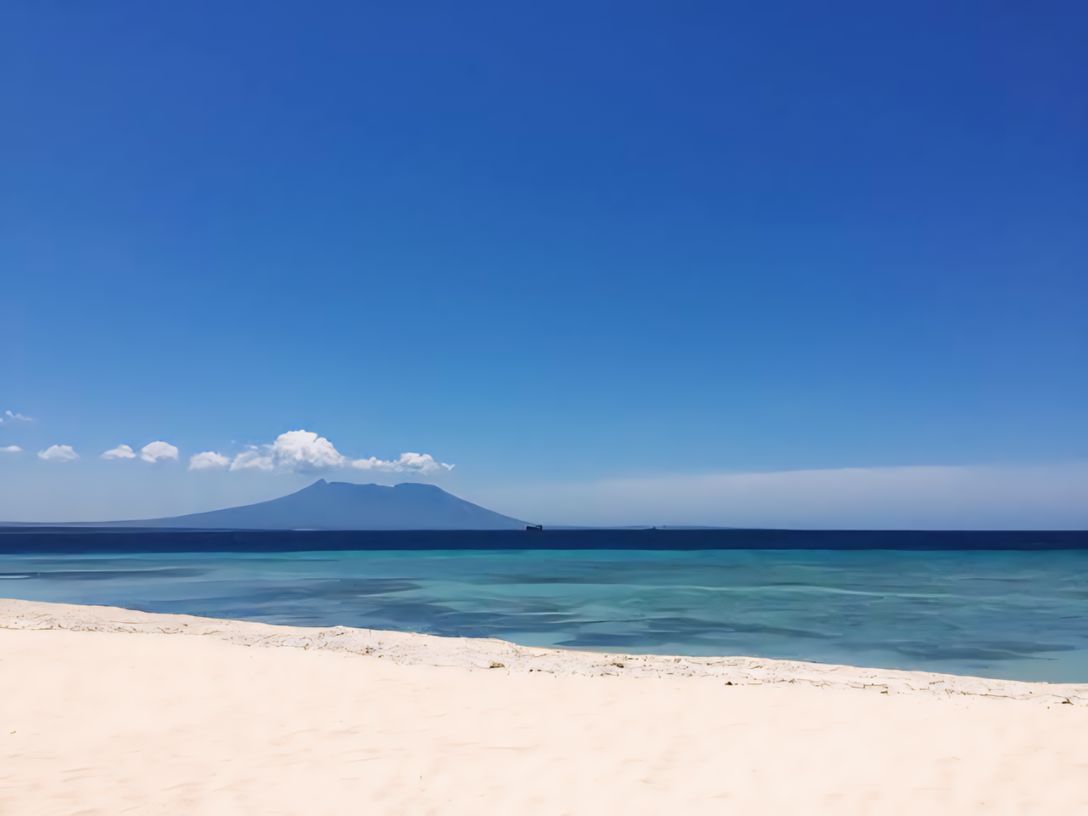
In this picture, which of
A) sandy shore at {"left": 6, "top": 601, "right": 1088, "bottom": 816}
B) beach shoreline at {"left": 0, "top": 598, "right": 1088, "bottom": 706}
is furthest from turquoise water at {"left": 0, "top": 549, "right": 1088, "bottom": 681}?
sandy shore at {"left": 6, "top": 601, "right": 1088, "bottom": 816}

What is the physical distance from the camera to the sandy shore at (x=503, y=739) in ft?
17.9

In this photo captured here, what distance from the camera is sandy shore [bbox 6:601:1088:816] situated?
17.9ft

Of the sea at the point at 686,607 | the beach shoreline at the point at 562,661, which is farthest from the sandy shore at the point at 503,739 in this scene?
the sea at the point at 686,607

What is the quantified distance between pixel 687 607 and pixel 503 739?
737 inches

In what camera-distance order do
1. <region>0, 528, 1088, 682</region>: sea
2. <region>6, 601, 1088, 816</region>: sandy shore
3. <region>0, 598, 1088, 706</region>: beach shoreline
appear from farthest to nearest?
<region>0, 528, 1088, 682</region>: sea → <region>0, 598, 1088, 706</region>: beach shoreline → <region>6, 601, 1088, 816</region>: sandy shore

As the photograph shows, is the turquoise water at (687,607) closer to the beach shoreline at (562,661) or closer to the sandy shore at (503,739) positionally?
the beach shoreline at (562,661)

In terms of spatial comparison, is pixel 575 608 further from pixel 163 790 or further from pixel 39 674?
pixel 163 790

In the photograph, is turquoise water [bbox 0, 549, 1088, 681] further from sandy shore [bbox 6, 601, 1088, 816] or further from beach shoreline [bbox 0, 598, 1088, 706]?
sandy shore [bbox 6, 601, 1088, 816]

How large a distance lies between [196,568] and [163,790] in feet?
149

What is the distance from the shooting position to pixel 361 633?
15.4m

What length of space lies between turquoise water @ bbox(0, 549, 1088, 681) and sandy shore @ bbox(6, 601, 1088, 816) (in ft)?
17.7

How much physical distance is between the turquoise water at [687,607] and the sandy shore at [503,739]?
5403mm

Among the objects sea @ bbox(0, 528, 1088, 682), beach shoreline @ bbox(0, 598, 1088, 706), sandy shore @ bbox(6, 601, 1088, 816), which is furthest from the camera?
sea @ bbox(0, 528, 1088, 682)

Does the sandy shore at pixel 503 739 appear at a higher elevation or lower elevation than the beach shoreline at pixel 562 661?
higher
